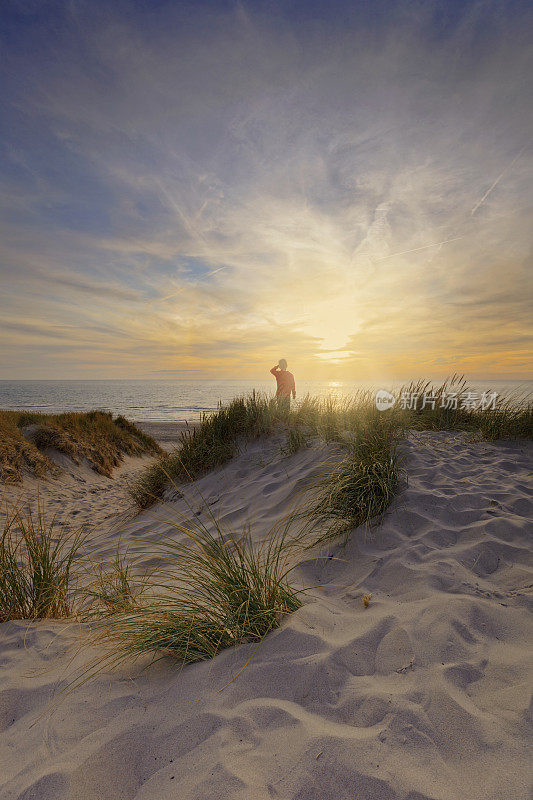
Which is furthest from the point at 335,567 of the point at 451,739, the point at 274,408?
the point at 274,408

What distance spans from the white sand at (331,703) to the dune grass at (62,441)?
21.7 feet

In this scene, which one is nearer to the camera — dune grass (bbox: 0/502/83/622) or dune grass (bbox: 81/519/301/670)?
dune grass (bbox: 81/519/301/670)

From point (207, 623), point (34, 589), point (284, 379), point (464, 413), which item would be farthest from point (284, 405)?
point (207, 623)

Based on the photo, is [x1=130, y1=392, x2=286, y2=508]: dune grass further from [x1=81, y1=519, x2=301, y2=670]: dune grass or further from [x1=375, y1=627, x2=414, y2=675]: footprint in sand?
[x1=375, y1=627, x2=414, y2=675]: footprint in sand

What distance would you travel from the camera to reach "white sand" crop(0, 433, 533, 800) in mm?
1335

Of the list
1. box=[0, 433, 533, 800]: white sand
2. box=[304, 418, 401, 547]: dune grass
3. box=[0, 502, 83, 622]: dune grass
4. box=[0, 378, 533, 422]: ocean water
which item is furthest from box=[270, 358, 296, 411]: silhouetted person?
box=[0, 502, 83, 622]: dune grass

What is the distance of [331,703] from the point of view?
1.66m

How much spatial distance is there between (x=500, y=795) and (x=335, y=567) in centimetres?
176

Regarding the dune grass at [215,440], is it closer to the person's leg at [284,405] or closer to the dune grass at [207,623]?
the person's leg at [284,405]

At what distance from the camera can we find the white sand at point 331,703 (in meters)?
1.33

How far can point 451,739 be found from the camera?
1429 millimetres

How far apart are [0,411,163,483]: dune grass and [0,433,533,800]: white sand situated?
6.60 meters

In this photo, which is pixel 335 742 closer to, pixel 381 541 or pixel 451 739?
pixel 451 739

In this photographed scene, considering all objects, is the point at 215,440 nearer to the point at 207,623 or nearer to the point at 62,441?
the point at 207,623
